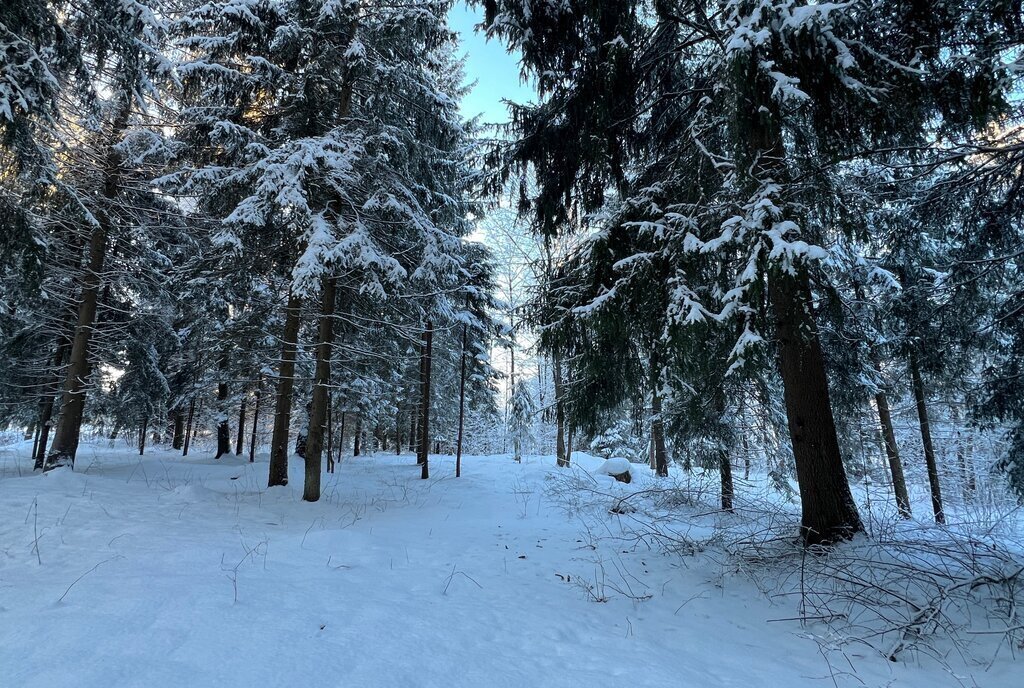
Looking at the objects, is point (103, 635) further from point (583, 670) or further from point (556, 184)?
point (556, 184)

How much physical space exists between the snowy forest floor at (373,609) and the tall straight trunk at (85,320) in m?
3.65

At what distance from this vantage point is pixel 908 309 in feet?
21.5

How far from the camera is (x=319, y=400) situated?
838cm

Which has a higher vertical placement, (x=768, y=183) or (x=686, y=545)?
(x=768, y=183)

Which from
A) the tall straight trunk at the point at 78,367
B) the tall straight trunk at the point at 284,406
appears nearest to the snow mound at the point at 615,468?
the tall straight trunk at the point at 284,406

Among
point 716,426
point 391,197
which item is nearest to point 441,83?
point 391,197

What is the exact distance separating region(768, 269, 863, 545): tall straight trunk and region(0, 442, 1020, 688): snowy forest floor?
1.16m

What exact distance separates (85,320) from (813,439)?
543 inches

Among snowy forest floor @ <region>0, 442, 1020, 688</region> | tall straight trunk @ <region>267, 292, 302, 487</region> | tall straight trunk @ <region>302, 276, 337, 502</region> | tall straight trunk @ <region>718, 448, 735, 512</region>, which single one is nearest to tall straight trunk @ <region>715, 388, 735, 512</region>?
tall straight trunk @ <region>718, 448, 735, 512</region>

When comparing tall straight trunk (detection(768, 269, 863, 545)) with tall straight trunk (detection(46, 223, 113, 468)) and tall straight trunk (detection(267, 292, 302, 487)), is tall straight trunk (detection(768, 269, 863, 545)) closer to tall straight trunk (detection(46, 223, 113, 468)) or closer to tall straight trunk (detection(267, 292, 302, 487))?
tall straight trunk (detection(267, 292, 302, 487))

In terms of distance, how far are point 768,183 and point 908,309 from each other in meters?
4.58

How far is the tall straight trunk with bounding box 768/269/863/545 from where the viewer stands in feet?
15.6

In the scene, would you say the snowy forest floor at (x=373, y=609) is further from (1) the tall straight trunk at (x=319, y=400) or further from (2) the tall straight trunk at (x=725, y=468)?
(2) the tall straight trunk at (x=725, y=468)

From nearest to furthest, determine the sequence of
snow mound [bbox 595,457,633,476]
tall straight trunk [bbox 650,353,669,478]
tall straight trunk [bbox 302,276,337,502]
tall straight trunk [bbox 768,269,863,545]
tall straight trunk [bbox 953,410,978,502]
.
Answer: tall straight trunk [bbox 768,269,863,545], tall straight trunk [bbox 650,353,669,478], tall straight trunk [bbox 302,276,337,502], snow mound [bbox 595,457,633,476], tall straight trunk [bbox 953,410,978,502]
